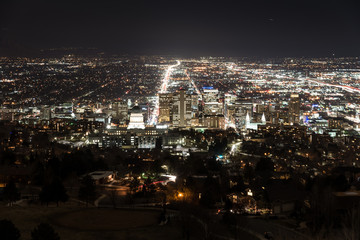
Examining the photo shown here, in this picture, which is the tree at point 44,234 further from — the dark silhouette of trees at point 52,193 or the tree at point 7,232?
the dark silhouette of trees at point 52,193

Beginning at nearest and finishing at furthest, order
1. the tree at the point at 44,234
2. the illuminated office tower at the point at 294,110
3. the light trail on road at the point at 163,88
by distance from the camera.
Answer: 1. the tree at the point at 44,234
2. the light trail on road at the point at 163,88
3. the illuminated office tower at the point at 294,110

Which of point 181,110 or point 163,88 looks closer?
point 181,110

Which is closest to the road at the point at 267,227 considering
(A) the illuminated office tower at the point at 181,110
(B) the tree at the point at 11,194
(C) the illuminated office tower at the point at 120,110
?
(B) the tree at the point at 11,194

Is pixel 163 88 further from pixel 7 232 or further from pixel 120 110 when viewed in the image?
pixel 7 232

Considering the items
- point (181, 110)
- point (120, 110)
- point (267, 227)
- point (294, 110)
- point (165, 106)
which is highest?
point (165, 106)

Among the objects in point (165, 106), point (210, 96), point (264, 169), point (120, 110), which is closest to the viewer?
point (264, 169)

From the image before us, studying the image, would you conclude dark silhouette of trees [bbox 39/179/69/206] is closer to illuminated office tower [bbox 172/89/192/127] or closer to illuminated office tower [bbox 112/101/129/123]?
illuminated office tower [bbox 172/89/192/127]

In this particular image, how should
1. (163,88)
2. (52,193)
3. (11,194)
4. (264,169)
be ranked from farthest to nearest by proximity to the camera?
(163,88) < (264,169) < (52,193) < (11,194)

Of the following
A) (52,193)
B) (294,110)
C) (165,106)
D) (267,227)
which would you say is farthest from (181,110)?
(267,227)
